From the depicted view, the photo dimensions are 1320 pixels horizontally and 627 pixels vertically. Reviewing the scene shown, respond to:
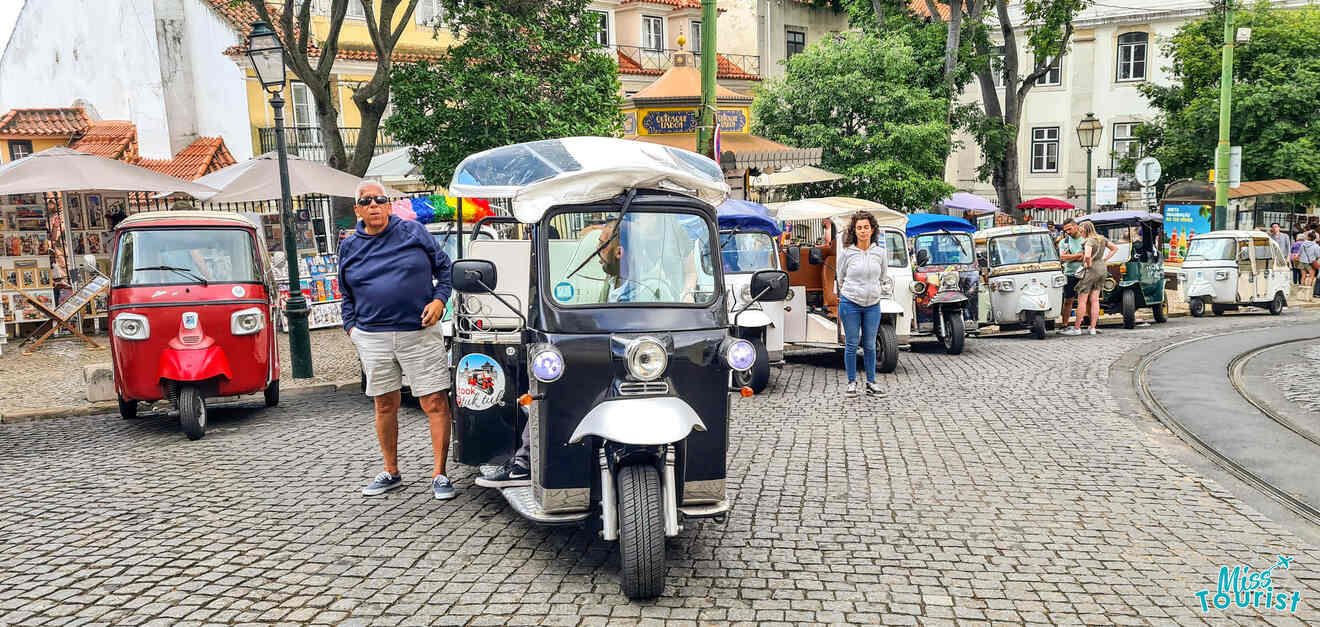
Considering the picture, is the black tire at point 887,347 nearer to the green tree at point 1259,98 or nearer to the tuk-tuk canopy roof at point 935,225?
the tuk-tuk canopy roof at point 935,225

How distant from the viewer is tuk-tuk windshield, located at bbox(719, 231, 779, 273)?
40.1 ft

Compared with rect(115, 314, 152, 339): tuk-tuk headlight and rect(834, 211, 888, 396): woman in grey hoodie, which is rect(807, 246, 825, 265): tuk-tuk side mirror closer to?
rect(834, 211, 888, 396): woman in grey hoodie

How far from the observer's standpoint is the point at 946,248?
48.5 feet

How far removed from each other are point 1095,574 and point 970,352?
9358 mm

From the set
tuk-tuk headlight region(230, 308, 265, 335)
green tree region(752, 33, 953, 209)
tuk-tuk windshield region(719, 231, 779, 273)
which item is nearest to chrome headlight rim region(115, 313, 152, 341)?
tuk-tuk headlight region(230, 308, 265, 335)

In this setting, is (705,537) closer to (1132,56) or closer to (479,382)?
(479,382)

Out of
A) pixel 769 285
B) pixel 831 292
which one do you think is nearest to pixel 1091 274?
pixel 831 292

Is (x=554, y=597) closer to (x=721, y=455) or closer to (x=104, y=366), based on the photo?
(x=721, y=455)

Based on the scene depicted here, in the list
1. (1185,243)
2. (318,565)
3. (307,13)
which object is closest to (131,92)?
(307,13)

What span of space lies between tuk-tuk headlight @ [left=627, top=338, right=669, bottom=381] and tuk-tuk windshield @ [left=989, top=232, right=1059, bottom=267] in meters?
12.4

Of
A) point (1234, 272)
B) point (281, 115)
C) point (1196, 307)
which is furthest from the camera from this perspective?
point (1196, 307)

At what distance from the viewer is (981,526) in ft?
18.5

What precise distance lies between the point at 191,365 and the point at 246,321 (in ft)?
2.30

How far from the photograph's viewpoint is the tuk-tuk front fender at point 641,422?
172 inches
